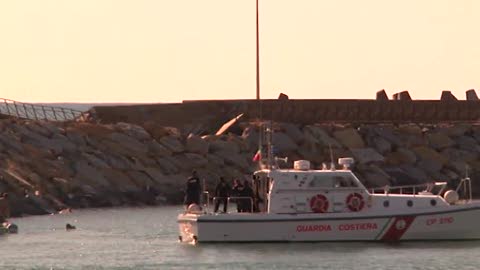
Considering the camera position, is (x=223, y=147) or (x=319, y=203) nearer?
(x=319, y=203)

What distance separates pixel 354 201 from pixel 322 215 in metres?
0.88

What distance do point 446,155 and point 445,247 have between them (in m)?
32.8

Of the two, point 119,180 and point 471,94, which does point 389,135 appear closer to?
point 471,94

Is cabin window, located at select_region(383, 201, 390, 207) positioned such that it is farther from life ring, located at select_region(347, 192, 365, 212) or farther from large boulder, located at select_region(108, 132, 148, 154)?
large boulder, located at select_region(108, 132, 148, 154)

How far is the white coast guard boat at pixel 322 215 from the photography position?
49.6m

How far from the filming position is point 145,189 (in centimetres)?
7175

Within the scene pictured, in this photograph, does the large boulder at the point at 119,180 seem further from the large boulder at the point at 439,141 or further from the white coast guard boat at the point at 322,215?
the white coast guard boat at the point at 322,215

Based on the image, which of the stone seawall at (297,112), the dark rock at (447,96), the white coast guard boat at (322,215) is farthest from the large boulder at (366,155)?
the white coast guard boat at (322,215)

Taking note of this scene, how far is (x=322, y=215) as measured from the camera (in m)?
49.6

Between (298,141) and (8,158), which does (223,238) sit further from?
(298,141)

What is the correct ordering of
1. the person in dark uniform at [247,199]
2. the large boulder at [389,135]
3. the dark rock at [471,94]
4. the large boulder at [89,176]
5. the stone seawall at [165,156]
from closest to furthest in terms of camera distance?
the person in dark uniform at [247,199] → the stone seawall at [165,156] → the large boulder at [89,176] → the large boulder at [389,135] → the dark rock at [471,94]

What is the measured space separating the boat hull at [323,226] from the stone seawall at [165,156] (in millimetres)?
15700

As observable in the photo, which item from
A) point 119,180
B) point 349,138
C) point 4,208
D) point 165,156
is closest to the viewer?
point 4,208

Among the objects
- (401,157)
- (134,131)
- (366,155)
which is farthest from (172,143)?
(401,157)
